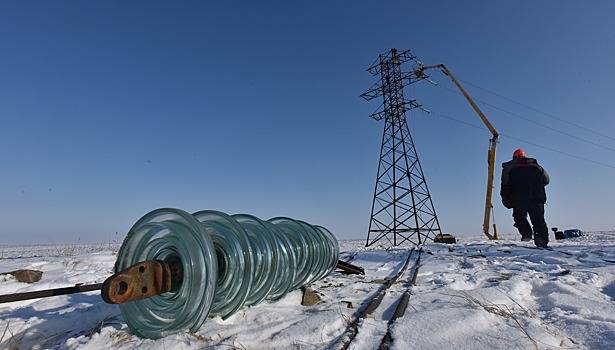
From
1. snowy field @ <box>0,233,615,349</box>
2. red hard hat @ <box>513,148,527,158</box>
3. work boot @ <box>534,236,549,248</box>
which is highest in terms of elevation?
red hard hat @ <box>513,148,527,158</box>

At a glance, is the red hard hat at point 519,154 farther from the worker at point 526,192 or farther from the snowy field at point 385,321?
the snowy field at point 385,321

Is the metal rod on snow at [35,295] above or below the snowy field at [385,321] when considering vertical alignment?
above

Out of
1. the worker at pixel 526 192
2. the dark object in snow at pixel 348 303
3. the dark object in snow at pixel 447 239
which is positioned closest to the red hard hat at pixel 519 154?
the worker at pixel 526 192

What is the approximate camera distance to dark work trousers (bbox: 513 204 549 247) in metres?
7.95

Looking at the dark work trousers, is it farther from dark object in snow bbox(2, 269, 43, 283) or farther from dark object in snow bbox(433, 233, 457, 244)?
dark object in snow bbox(2, 269, 43, 283)

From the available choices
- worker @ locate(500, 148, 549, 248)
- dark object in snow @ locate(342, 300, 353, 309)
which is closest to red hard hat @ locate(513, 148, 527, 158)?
worker @ locate(500, 148, 549, 248)

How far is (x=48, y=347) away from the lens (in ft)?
6.04

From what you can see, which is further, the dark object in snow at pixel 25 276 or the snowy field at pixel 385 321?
Answer: the dark object in snow at pixel 25 276

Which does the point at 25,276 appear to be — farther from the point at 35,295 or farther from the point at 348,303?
the point at 348,303

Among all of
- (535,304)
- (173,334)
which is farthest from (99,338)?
(535,304)

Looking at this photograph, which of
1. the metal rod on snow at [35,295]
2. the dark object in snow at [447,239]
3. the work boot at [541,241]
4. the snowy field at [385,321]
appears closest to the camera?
the snowy field at [385,321]

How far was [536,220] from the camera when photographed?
27.2 ft

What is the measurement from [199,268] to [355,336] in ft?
2.95

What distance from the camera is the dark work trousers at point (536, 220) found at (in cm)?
795
